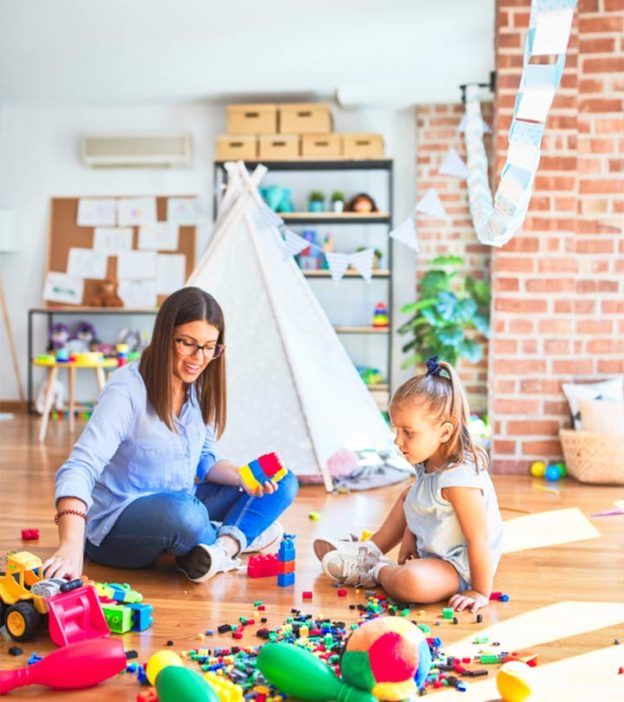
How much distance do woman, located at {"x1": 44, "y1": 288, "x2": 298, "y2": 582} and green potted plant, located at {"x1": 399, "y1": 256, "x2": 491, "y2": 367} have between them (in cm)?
334

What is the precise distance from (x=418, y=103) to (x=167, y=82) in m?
1.64

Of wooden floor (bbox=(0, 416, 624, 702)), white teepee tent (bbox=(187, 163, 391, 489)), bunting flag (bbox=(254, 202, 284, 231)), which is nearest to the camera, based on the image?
wooden floor (bbox=(0, 416, 624, 702))

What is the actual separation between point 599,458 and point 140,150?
12.9 feet

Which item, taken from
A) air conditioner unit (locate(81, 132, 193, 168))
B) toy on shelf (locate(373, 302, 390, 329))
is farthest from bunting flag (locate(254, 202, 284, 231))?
air conditioner unit (locate(81, 132, 193, 168))

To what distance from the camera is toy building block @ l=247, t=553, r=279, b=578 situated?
2.24 meters

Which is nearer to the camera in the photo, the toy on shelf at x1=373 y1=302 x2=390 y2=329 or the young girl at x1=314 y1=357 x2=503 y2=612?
the young girl at x1=314 y1=357 x2=503 y2=612

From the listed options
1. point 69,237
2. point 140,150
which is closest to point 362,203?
point 140,150

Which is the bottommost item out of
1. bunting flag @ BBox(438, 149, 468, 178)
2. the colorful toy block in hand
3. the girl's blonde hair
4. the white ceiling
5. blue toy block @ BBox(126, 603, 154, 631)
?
blue toy block @ BBox(126, 603, 154, 631)

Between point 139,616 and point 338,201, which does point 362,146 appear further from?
point 139,616

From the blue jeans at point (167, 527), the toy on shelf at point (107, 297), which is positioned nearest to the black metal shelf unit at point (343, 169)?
the toy on shelf at point (107, 297)

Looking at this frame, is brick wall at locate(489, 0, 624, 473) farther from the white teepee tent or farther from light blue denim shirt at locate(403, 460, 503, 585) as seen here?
light blue denim shirt at locate(403, 460, 503, 585)

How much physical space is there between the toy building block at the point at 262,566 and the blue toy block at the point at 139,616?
463 millimetres

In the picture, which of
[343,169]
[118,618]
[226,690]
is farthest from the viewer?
[343,169]

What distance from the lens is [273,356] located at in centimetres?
366
